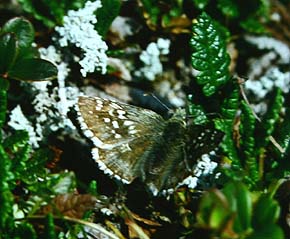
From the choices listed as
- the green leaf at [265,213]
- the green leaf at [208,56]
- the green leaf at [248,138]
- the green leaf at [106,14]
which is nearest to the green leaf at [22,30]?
the green leaf at [106,14]

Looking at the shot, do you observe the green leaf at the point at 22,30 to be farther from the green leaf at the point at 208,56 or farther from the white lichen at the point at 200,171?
the white lichen at the point at 200,171

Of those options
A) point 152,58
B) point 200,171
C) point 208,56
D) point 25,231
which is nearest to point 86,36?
point 152,58

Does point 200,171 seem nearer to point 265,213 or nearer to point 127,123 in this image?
point 127,123

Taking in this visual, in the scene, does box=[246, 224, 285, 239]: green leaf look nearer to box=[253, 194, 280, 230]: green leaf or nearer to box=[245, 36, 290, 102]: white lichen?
box=[253, 194, 280, 230]: green leaf

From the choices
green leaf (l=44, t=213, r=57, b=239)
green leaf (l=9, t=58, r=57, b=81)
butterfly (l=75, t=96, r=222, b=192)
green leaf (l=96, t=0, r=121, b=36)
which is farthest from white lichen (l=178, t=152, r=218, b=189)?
green leaf (l=96, t=0, r=121, b=36)

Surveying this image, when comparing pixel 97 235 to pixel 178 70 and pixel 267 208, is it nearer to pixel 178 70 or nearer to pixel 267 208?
pixel 267 208

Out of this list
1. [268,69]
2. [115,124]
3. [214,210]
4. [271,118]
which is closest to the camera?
Result: [214,210]
